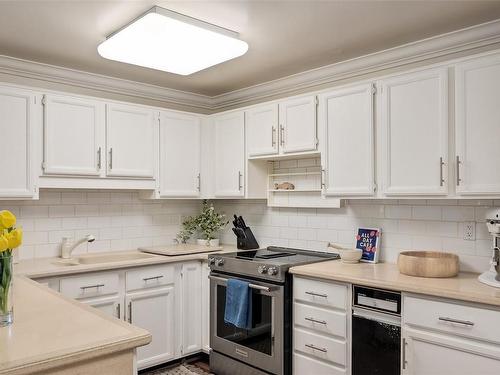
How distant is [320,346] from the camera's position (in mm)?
2861

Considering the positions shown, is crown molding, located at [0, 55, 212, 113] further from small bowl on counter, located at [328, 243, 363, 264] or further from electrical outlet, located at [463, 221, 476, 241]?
electrical outlet, located at [463, 221, 476, 241]

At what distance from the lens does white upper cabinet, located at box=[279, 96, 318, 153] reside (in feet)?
11.1

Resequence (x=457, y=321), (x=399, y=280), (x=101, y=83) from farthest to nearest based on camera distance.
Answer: (x=101, y=83) → (x=399, y=280) → (x=457, y=321)

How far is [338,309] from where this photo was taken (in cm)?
279

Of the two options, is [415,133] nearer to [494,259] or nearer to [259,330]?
[494,259]

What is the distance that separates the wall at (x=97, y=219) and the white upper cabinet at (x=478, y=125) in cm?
278

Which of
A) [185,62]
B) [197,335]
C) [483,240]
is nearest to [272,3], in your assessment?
[185,62]

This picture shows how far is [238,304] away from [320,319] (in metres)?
0.66

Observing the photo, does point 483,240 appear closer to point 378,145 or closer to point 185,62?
point 378,145

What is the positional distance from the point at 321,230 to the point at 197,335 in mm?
1424

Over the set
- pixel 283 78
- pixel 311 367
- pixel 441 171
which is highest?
pixel 283 78

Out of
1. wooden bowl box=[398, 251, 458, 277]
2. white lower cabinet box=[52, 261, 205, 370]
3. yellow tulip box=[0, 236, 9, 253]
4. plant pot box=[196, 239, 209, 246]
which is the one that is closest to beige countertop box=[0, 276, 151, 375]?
yellow tulip box=[0, 236, 9, 253]

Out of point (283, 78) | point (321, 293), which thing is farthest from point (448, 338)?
point (283, 78)

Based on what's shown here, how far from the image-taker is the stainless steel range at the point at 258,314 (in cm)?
304
